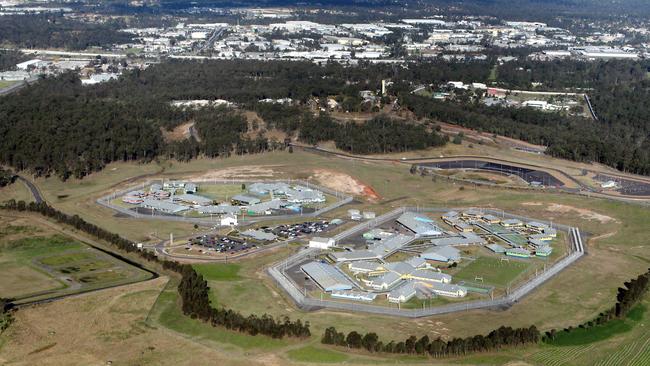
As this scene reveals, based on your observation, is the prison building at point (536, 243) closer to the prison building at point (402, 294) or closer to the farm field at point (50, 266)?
the prison building at point (402, 294)

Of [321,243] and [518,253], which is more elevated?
[518,253]

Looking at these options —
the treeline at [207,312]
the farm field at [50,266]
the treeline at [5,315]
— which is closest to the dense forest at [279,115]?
the farm field at [50,266]

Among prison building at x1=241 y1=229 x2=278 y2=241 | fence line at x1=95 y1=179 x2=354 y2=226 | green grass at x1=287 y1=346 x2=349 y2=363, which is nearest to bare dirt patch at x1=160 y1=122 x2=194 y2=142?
fence line at x1=95 y1=179 x2=354 y2=226

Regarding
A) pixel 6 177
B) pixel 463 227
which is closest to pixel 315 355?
pixel 463 227

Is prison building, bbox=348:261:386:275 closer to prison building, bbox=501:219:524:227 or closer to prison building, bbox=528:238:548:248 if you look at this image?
prison building, bbox=528:238:548:248

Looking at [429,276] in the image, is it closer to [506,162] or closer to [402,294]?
[402,294]

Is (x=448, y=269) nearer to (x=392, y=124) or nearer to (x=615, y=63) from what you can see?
(x=392, y=124)
